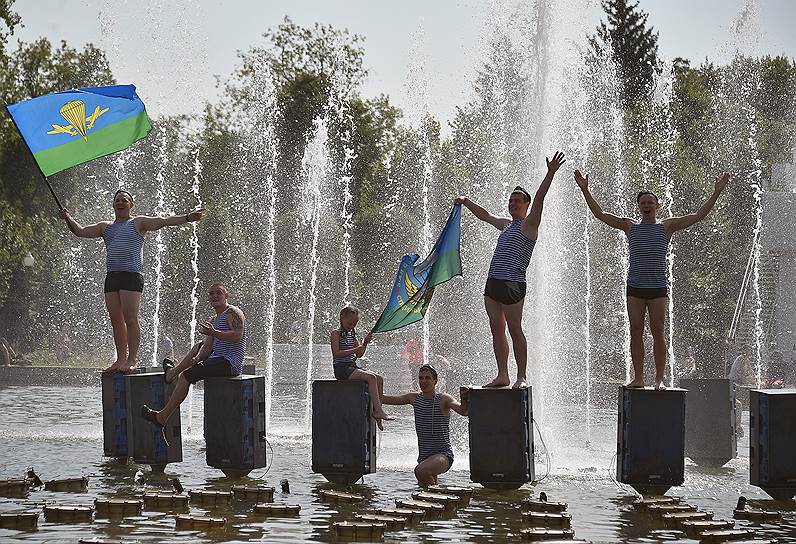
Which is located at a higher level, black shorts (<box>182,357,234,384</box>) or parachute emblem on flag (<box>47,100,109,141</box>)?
parachute emblem on flag (<box>47,100,109,141</box>)

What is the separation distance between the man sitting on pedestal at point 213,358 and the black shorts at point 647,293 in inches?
136

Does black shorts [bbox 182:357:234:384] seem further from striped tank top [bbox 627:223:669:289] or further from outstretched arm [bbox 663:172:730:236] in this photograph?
outstretched arm [bbox 663:172:730:236]

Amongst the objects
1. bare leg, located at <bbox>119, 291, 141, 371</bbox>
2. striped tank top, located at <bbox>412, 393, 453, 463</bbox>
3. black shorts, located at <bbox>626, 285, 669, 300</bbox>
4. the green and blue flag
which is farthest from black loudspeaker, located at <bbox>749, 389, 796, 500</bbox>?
the green and blue flag

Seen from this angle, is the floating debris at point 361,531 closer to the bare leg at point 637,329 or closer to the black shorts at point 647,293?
the bare leg at point 637,329

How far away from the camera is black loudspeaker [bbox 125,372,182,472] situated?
11.8 meters

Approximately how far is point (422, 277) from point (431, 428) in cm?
191

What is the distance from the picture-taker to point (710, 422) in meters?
12.9

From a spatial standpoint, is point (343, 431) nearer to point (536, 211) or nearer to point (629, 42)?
point (536, 211)

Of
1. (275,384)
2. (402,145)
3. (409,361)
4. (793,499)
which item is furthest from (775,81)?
(793,499)

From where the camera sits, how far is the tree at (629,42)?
59.4m

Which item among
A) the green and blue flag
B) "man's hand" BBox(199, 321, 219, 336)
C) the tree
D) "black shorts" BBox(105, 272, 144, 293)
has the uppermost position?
the tree

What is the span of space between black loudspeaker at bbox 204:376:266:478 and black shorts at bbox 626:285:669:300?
11.0 feet

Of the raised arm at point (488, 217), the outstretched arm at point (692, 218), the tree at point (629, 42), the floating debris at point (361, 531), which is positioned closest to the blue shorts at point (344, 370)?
the raised arm at point (488, 217)

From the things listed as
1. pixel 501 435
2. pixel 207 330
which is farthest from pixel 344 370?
pixel 501 435
